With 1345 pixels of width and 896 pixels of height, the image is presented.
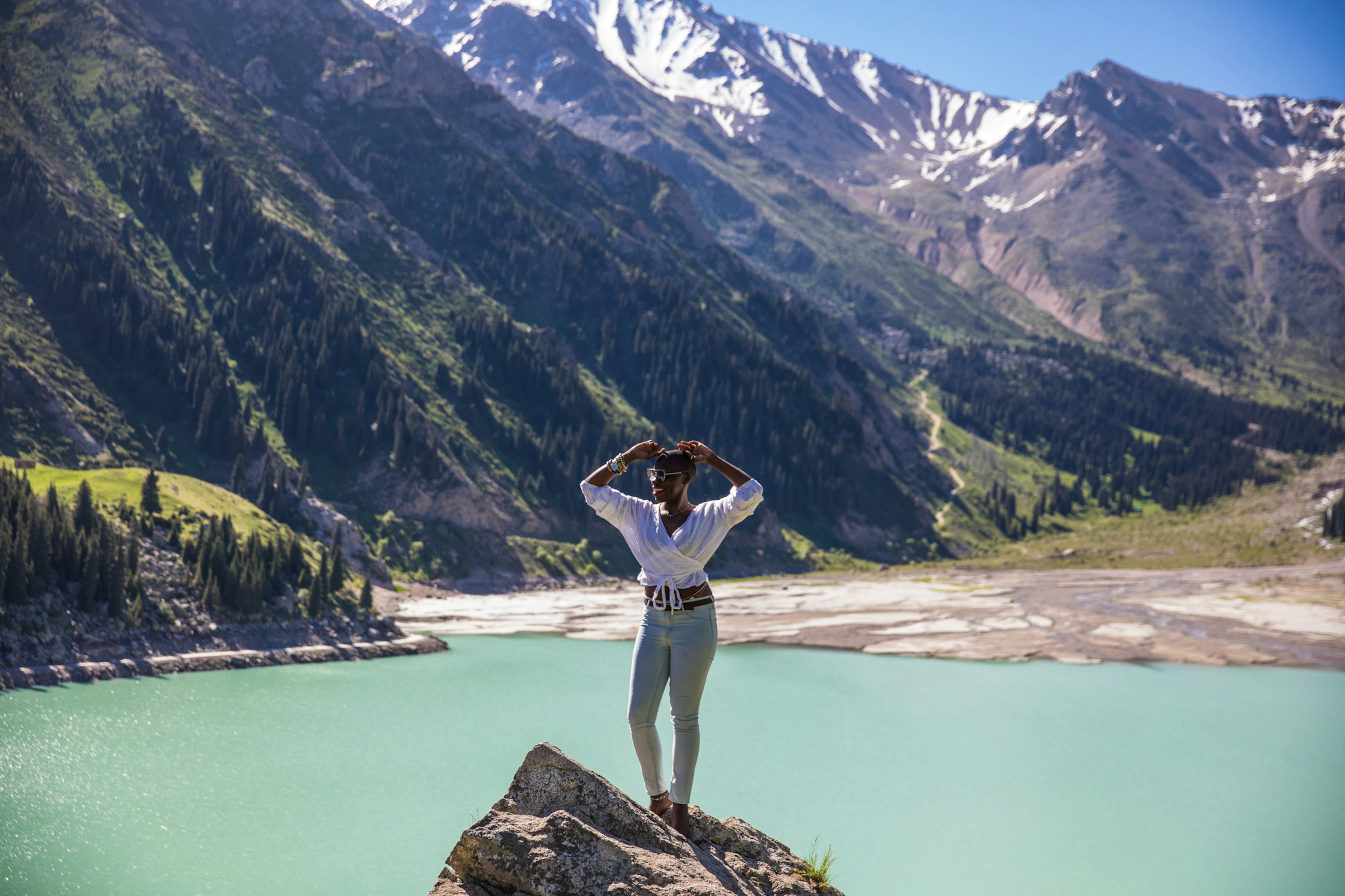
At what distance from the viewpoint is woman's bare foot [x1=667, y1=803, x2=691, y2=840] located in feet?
34.9

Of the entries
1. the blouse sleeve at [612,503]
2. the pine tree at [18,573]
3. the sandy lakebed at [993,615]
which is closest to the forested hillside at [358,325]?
the pine tree at [18,573]

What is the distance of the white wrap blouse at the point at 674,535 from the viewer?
10109 millimetres

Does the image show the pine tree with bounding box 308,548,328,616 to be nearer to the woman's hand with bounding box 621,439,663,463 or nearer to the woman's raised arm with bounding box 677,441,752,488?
the woman's hand with bounding box 621,439,663,463

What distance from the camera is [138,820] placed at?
1072 inches

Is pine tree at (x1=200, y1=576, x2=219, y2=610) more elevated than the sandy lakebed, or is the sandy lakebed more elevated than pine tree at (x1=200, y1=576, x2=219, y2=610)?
pine tree at (x1=200, y1=576, x2=219, y2=610)

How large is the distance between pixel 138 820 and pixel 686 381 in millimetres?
139923

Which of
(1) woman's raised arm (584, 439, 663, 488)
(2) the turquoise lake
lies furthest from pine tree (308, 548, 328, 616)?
(1) woman's raised arm (584, 439, 663, 488)

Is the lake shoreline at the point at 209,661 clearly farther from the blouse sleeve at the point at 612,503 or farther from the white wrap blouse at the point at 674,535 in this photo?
the white wrap blouse at the point at 674,535

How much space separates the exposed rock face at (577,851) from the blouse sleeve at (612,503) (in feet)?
8.92

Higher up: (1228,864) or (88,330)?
(88,330)

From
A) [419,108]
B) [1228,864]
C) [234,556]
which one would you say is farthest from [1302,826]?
[419,108]

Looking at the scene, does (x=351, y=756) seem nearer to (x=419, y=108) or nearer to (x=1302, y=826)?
(x=1302, y=826)

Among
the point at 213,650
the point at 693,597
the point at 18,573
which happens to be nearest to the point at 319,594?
the point at 213,650

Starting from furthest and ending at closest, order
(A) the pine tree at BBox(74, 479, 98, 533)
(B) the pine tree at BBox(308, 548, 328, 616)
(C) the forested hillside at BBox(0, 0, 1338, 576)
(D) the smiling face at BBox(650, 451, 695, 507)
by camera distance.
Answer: (C) the forested hillside at BBox(0, 0, 1338, 576)
(B) the pine tree at BBox(308, 548, 328, 616)
(A) the pine tree at BBox(74, 479, 98, 533)
(D) the smiling face at BBox(650, 451, 695, 507)
